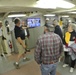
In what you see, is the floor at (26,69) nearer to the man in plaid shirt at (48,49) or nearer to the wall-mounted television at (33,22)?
the man in plaid shirt at (48,49)

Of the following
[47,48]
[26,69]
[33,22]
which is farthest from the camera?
[33,22]

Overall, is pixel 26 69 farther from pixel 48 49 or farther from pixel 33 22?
pixel 33 22

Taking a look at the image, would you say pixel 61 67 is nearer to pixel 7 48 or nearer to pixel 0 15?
pixel 7 48

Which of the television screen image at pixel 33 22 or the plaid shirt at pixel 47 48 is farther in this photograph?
the television screen image at pixel 33 22

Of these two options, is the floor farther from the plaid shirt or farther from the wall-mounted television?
the wall-mounted television

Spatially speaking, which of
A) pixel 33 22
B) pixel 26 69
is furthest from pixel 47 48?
pixel 33 22

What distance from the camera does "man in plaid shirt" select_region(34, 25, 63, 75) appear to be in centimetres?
203

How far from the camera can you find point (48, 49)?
2057 millimetres

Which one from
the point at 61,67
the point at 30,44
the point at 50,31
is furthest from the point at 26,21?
the point at 50,31

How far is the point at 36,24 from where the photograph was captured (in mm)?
6781

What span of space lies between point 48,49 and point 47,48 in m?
0.03

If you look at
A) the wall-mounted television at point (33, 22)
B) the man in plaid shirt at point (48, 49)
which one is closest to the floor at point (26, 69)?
the man in plaid shirt at point (48, 49)

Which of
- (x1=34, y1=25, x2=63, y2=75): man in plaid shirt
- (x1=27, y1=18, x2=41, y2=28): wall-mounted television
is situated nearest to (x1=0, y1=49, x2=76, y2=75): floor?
(x1=34, y1=25, x2=63, y2=75): man in plaid shirt

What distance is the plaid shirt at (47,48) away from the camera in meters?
2.03
